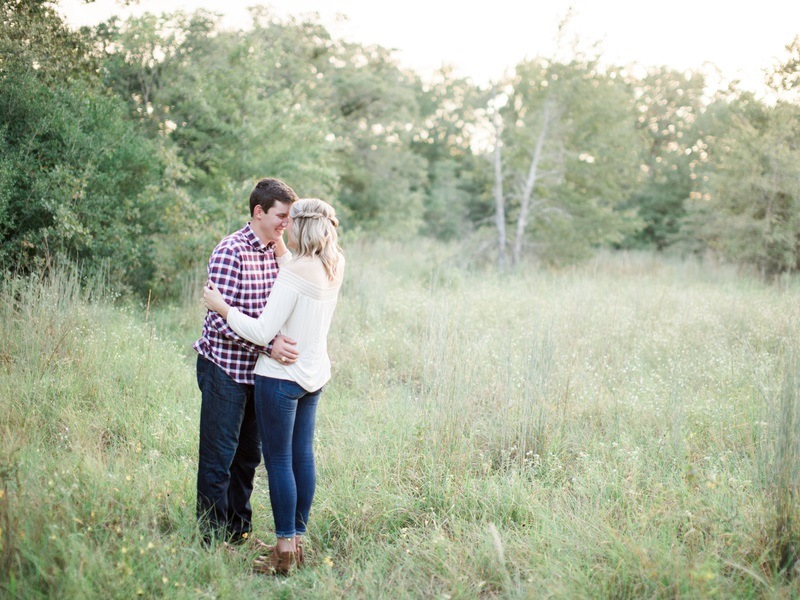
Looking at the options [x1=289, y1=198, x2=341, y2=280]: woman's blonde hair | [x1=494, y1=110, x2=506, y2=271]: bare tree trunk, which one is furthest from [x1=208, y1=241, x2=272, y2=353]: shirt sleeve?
[x1=494, y1=110, x2=506, y2=271]: bare tree trunk

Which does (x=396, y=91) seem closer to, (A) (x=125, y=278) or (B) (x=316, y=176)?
(B) (x=316, y=176)

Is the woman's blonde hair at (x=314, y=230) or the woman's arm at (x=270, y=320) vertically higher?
the woman's blonde hair at (x=314, y=230)

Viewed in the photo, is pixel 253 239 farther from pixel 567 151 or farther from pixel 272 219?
pixel 567 151

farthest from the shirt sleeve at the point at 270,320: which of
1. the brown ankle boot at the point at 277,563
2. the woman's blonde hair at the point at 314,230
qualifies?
the brown ankle boot at the point at 277,563

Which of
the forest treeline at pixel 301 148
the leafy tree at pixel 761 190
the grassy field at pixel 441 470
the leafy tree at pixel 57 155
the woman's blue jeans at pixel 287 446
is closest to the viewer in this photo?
the grassy field at pixel 441 470

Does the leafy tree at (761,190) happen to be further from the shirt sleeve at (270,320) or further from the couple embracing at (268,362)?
the shirt sleeve at (270,320)

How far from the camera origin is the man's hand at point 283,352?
287 centimetres

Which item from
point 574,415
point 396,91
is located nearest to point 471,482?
point 574,415

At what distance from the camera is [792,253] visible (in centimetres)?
1412

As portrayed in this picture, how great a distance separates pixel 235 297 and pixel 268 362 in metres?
0.46

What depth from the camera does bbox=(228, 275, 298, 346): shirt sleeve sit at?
2850 millimetres

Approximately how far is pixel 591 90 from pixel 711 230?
16.7 ft

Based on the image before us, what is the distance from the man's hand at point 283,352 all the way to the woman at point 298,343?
0.12 feet

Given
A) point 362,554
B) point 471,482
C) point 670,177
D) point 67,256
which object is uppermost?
point 670,177
